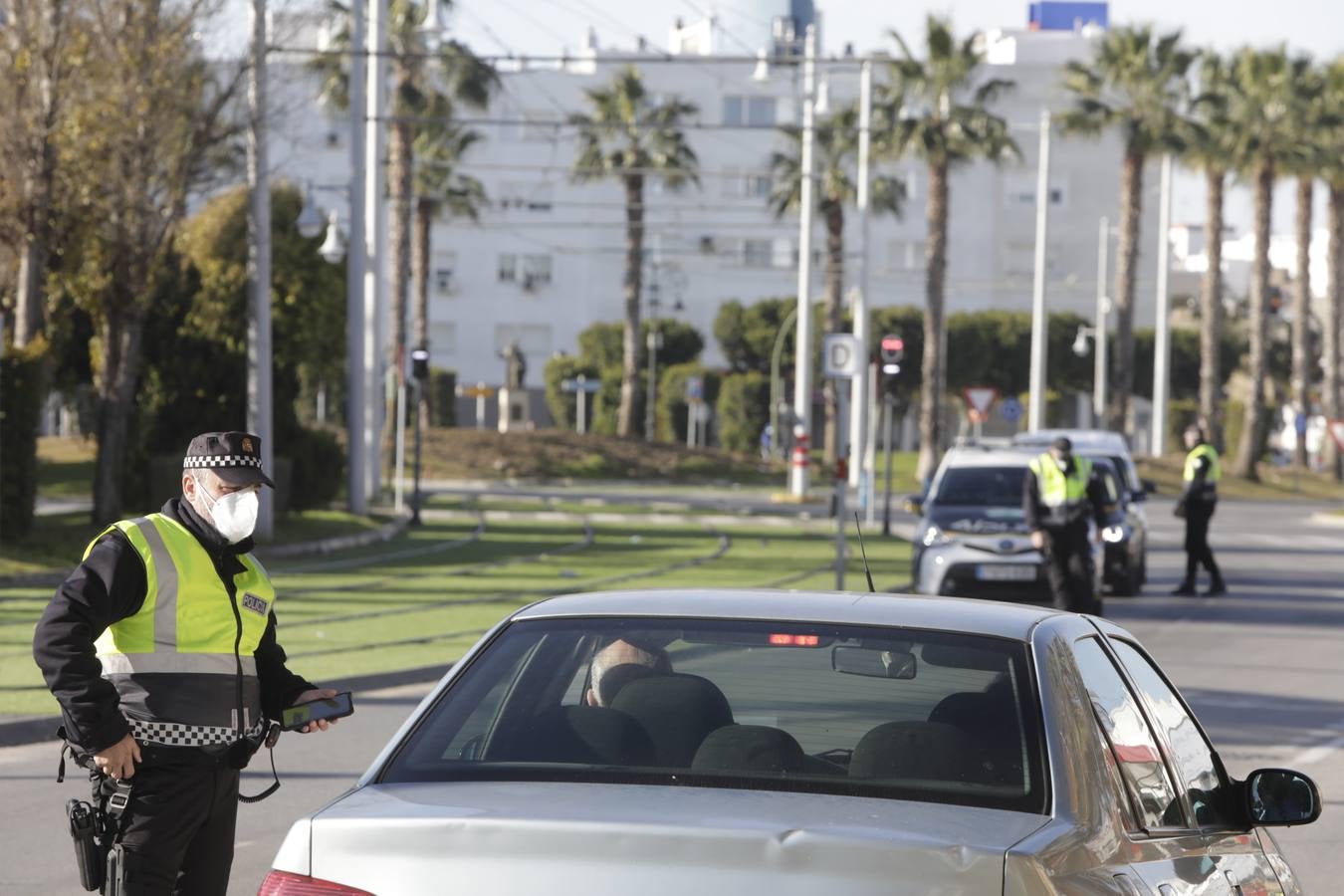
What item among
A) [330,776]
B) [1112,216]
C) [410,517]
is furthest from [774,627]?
[1112,216]

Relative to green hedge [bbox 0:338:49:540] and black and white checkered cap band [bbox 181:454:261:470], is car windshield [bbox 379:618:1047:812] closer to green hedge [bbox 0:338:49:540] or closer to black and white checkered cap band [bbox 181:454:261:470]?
black and white checkered cap band [bbox 181:454:261:470]

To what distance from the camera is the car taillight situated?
3.43 metres

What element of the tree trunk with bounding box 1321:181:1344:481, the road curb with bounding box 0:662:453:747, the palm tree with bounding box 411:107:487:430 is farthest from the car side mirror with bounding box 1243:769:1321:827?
the tree trunk with bounding box 1321:181:1344:481

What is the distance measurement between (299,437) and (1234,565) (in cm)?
1455

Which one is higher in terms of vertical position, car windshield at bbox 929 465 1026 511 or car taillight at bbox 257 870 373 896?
car taillight at bbox 257 870 373 896

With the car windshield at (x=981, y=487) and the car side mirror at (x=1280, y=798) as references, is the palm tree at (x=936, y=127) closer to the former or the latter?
the car windshield at (x=981, y=487)

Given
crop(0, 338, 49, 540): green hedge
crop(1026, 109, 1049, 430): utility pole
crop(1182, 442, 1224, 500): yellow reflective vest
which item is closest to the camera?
crop(0, 338, 49, 540): green hedge

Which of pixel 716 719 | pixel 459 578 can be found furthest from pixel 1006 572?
pixel 716 719

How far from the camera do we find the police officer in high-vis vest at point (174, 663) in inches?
191

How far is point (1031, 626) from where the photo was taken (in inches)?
172

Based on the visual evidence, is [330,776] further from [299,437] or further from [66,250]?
[299,437]

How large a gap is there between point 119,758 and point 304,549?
2273cm

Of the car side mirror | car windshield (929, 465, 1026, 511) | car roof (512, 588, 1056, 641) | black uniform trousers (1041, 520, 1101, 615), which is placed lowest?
black uniform trousers (1041, 520, 1101, 615)

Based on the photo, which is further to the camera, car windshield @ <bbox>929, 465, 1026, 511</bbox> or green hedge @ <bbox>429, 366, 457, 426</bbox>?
green hedge @ <bbox>429, 366, 457, 426</bbox>
